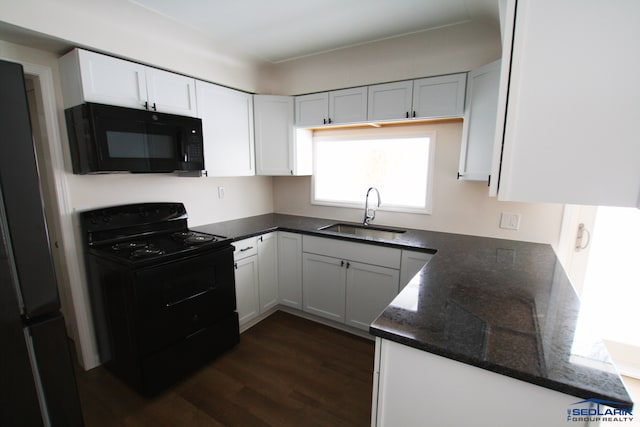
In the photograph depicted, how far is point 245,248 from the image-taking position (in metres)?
2.52

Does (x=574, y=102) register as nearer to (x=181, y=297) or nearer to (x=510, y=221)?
(x=510, y=221)

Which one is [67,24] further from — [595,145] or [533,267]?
[533,267]

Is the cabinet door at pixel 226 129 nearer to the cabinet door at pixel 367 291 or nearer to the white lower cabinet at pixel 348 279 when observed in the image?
the white lower cabinet at pixel 348 279

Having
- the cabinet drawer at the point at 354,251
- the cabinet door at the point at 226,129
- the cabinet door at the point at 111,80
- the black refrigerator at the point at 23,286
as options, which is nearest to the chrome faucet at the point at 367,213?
the cabinet drawer at the point at 354,251

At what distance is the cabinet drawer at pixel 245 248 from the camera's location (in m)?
2.43

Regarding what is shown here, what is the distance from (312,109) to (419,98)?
1.03m

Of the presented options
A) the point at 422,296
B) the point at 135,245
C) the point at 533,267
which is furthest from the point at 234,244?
the point at 533,267

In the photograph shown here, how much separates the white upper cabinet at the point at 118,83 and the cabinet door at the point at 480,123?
2.24 metres

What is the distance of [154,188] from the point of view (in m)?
2.41

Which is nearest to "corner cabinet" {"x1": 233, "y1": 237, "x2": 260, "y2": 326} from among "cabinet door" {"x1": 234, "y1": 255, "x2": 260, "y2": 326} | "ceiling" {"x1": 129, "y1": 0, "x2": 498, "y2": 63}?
"cabinet door" {"x1": 234, "y1": 255, "x2": 260, "y2": 326}

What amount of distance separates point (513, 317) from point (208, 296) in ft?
6.18

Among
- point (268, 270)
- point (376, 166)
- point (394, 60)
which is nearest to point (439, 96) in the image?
point (394, 60)

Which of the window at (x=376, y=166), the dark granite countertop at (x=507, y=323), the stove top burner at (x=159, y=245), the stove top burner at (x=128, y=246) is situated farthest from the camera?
the window at (x=376, y=166)

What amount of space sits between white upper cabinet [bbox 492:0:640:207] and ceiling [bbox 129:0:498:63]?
4.92ft
